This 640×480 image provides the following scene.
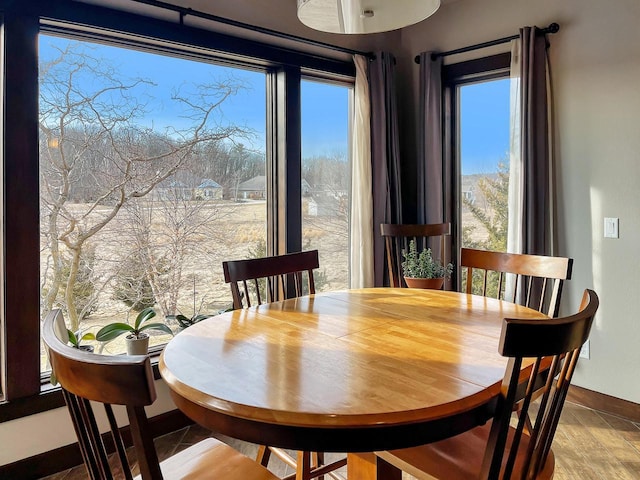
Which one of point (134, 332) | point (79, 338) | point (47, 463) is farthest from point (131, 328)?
point (47, 463)

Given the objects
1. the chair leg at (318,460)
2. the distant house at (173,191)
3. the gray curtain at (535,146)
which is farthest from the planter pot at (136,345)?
the gray curtain at (535,146)

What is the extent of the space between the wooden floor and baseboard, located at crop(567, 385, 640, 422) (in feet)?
0.13

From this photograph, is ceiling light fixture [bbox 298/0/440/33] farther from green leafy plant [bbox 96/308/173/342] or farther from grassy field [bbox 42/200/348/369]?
green leafy plant [bbox 96/308/173/342]

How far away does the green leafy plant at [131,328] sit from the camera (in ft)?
7.47

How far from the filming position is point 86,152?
2.35m

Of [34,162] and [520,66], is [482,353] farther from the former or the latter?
[520,66]

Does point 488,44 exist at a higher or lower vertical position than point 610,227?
higher

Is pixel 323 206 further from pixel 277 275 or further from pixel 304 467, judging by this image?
pixel 304 467

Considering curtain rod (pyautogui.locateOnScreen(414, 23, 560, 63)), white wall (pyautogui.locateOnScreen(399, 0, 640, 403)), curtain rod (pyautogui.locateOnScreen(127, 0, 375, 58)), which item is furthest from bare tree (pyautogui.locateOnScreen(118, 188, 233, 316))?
white wall (pyautogui.locateOnScreen(399, 0, 640, 403))

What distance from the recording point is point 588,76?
273 centimetres

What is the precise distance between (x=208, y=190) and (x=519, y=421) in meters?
2.15

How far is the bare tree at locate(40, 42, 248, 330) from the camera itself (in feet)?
7.39

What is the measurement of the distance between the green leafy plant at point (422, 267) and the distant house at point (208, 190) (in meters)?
1.35

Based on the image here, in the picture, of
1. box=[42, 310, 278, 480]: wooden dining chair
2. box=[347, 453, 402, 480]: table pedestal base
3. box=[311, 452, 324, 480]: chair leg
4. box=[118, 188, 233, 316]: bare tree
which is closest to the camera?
box=[42, 310, 278, 480]: wooden dining chair
